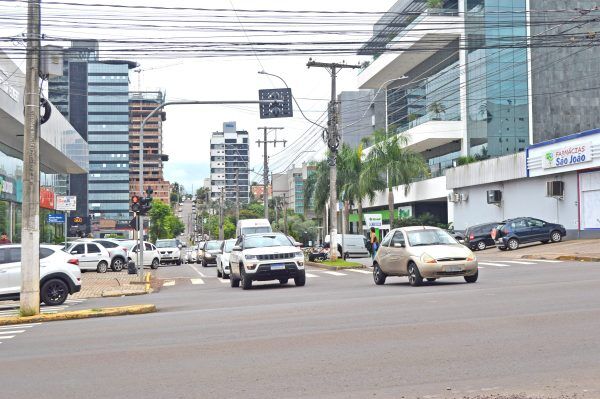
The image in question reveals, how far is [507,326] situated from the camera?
11234 mm

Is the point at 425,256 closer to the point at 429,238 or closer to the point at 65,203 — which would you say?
the point at 429,238

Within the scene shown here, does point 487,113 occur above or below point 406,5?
below

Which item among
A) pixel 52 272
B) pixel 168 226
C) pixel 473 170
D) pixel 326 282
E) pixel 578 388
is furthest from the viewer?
pixel 168 226

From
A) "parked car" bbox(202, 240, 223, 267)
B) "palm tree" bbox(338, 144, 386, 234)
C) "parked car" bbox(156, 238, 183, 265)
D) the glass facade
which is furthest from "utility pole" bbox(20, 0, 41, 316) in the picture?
"palm tree" bbox(338, 144, 386, 234)

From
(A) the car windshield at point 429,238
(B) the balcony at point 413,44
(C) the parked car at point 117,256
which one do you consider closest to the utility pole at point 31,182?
(A) the car windshield at point 429,238

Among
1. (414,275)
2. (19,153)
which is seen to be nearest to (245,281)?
(414,275)

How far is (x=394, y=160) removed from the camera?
60.0 m

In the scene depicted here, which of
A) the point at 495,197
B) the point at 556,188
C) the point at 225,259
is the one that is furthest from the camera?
the point at 495,197

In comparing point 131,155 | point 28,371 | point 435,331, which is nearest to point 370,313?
point 435,331

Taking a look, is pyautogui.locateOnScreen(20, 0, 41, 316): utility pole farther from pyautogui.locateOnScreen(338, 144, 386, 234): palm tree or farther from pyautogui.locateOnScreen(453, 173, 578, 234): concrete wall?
pyautogui.locateOnScreen(338, 144, 386, 234): palm tree

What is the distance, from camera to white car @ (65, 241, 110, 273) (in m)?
40.1

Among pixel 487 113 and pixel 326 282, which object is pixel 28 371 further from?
pixel 487 113

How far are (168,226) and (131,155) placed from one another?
251 ft

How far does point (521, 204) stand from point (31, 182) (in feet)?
132
